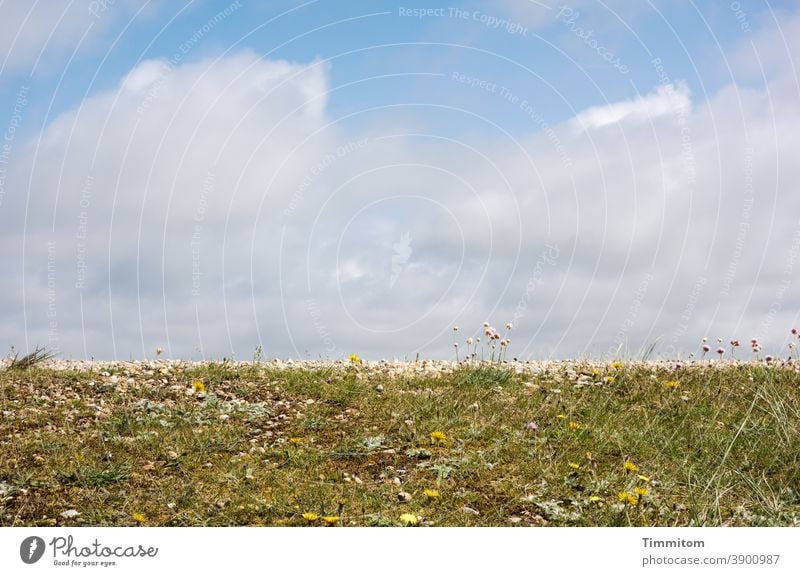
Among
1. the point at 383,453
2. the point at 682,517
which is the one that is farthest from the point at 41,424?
the point at 682,517

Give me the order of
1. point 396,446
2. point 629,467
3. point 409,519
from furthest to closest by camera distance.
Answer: point 396,446 → point 629,467 → point 409,519

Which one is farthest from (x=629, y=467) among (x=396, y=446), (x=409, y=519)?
(x=396, y=446)

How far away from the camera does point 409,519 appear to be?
21.3 feet

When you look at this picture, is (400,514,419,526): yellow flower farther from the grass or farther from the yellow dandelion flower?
the yellow dandelion flower

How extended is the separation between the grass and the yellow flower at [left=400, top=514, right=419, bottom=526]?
5 cm

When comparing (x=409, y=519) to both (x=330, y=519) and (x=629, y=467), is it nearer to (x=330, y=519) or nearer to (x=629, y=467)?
(x=330, y=519)

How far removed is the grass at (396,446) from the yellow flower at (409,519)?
0.05 metres

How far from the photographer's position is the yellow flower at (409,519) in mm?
6500

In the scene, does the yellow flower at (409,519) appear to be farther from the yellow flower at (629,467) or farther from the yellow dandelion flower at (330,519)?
the yellow flower at (629,467)

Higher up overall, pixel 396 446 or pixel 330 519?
pixel 396 446

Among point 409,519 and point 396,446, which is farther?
point 396,446

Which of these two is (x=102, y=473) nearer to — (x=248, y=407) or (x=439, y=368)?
(x=248, y=407)

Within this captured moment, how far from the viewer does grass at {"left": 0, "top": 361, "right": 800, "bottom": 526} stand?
7.22 metres

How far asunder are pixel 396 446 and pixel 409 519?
232 centimetres
